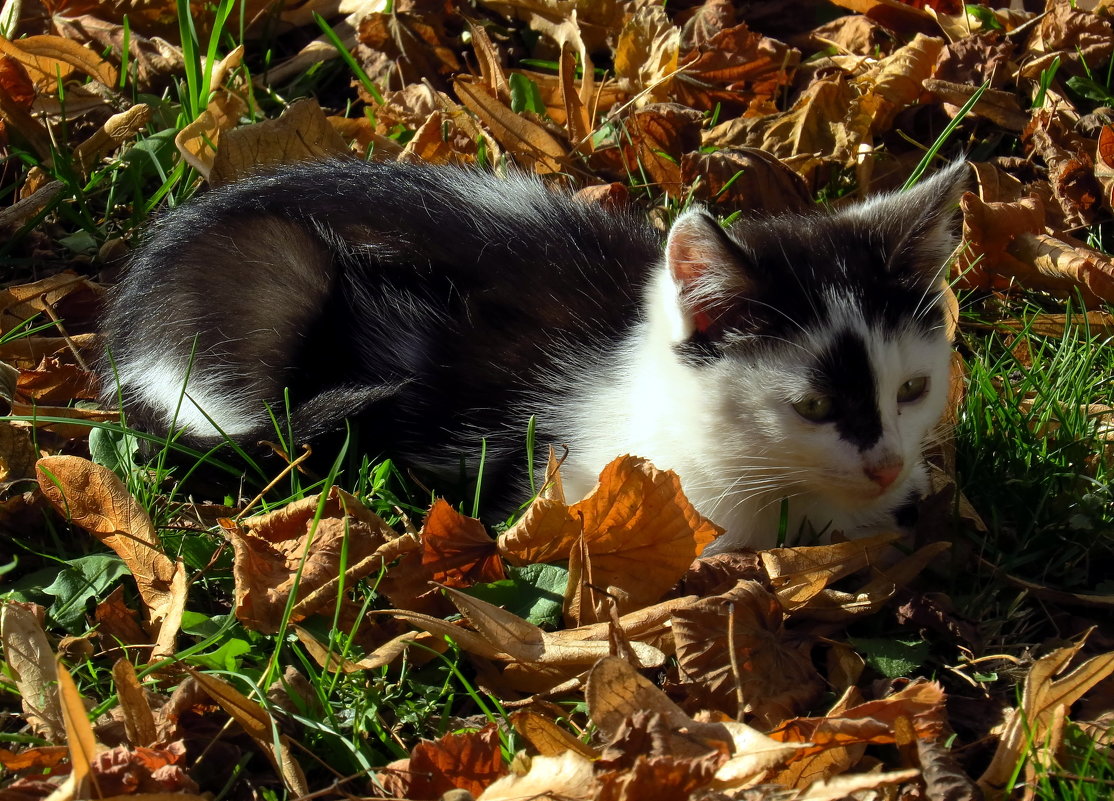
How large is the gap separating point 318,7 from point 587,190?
1.45 metres

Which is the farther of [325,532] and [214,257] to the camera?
[214,257]

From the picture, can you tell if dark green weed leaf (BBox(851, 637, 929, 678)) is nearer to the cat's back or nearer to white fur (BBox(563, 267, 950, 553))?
white fur (BBox(563, 267, 950, 553))

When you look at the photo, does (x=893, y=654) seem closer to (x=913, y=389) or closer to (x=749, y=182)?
(x=913, y=389)

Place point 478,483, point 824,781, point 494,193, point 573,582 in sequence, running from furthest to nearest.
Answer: point 494,193
point 478,483
point 573,582
point 824,781

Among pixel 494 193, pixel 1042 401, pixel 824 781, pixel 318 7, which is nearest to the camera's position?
pixel 824 781

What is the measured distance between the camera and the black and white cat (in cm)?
228

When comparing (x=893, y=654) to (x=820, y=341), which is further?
(x=820, y=341)

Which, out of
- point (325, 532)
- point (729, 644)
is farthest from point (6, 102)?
point (729, 644)

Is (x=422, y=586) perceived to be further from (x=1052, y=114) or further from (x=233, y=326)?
(x=1052, y=114)

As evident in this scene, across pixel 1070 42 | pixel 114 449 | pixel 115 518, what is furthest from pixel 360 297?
pixel 1070 42

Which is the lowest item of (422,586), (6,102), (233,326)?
(422,586)

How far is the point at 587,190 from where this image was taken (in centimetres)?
346

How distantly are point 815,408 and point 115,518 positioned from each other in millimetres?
1380

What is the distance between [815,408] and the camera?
226cm
